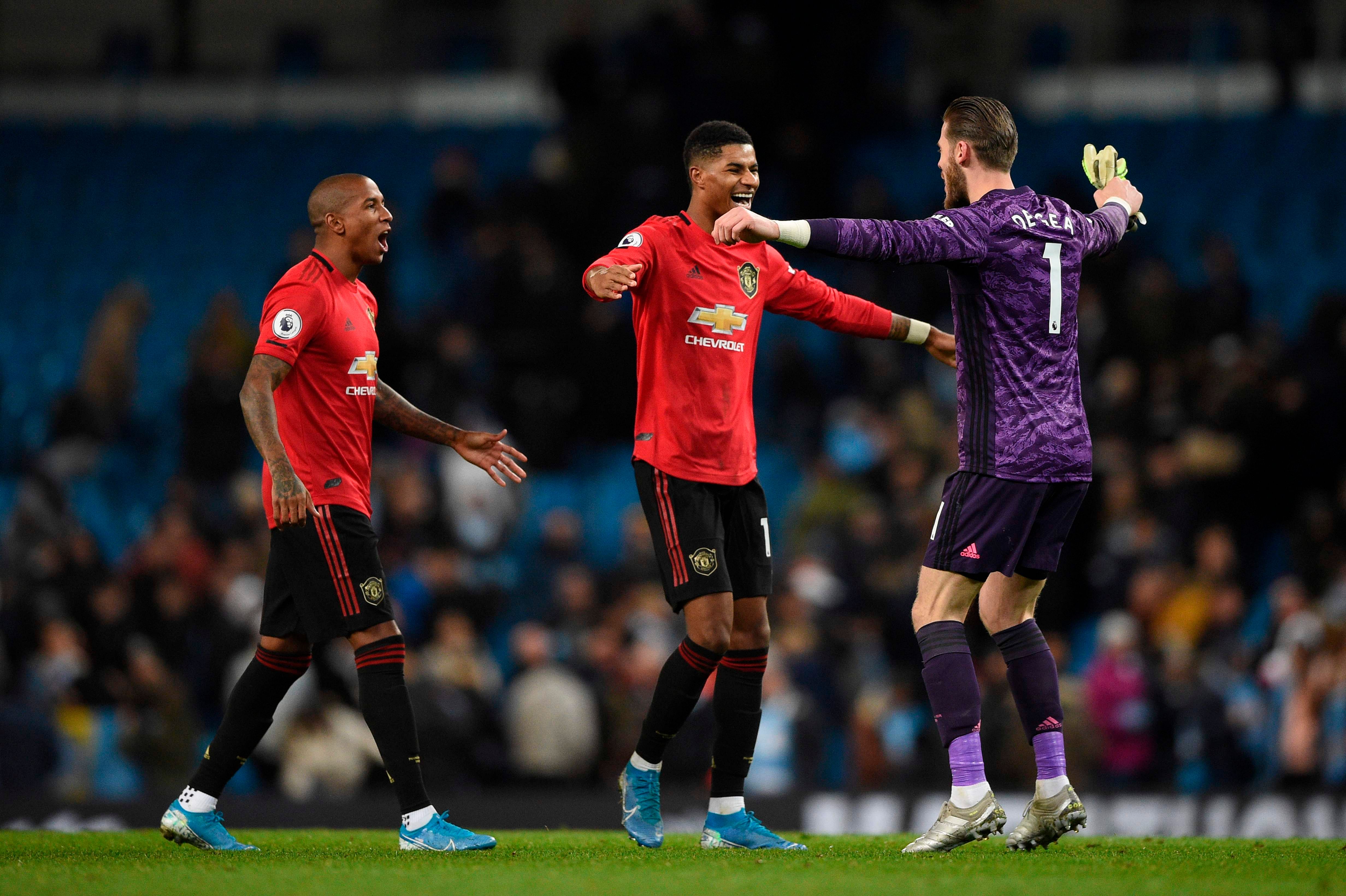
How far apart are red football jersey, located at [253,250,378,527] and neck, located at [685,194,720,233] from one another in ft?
4.82

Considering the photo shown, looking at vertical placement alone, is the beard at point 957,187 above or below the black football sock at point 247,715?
above

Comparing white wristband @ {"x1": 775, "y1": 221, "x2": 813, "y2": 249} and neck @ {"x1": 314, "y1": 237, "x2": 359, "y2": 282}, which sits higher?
neck @ {"x1": 314, "y1": 237, "x2": 359, "y2": 282}

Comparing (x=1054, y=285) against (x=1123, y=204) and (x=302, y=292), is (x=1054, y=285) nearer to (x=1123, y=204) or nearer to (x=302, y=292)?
(x=1123, y=204)

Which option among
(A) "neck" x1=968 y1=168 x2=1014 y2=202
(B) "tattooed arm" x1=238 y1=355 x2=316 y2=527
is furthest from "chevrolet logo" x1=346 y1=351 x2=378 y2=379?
(A) "neck" x1=968 y1=168 x2=1014 y2=202

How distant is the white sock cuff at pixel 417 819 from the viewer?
6070 mm

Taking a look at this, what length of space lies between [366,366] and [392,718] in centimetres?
145

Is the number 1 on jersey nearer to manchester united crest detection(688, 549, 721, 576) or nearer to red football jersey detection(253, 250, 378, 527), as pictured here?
manchester united crest detection(688, 549, 721, 576)

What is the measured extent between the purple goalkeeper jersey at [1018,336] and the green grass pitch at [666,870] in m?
1.50

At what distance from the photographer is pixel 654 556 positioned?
12.8m

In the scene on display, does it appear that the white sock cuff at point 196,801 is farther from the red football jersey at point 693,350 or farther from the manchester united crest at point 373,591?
the red football jersey at point 693,350

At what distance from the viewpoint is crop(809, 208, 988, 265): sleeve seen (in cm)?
569

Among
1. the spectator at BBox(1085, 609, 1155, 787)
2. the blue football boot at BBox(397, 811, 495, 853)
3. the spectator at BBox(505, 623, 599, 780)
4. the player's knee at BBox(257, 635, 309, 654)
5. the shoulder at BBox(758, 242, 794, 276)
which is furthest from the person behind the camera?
the spectator at BBox(505, 623, 599, 780)

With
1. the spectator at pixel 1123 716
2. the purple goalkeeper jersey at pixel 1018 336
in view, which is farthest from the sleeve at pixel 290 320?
the spectator at pixel 1123 716

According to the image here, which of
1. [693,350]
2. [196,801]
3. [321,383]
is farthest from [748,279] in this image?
[196,801]
